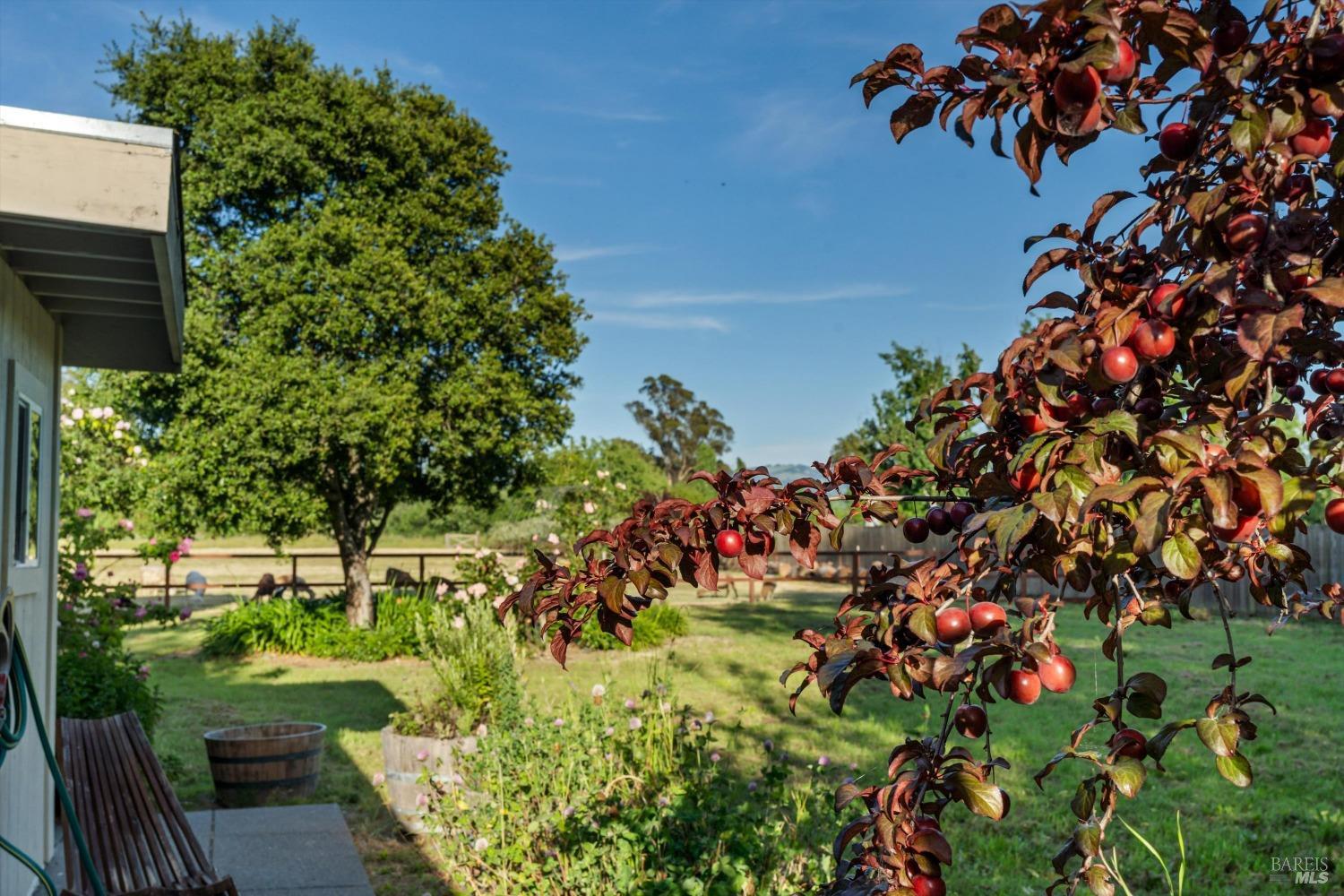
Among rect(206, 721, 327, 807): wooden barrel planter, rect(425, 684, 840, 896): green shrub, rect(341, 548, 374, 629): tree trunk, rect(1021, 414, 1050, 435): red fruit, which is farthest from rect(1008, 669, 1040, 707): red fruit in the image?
rect(341, 548, 374, 629): tree trunk

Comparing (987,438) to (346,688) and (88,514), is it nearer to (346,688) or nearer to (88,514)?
(88,514)

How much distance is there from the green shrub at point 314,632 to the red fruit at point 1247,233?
1158cm

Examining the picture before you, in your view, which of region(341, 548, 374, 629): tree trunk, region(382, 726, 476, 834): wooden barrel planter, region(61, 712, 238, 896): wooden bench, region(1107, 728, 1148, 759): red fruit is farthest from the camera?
region(341, 548, 374, 629): tree trunk

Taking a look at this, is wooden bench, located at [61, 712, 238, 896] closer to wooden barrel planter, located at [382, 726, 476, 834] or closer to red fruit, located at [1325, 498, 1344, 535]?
wooden barrel planter, located at [382, 726, 476, 834]

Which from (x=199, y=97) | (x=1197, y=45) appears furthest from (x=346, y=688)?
(x=1197, y=45)

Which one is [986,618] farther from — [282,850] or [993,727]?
[993,727]

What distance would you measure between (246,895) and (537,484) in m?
8.71

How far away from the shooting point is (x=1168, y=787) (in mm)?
6211

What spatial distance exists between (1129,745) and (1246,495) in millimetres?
417

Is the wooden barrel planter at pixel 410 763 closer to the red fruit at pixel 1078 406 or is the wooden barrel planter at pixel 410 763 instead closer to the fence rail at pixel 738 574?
the fence rail at pixel 738 574

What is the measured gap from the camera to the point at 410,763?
5262 mm

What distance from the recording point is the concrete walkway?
14.0 feet

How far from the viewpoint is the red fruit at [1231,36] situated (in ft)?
3.50

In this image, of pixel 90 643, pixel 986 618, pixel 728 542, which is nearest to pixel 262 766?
pixel 90 643
